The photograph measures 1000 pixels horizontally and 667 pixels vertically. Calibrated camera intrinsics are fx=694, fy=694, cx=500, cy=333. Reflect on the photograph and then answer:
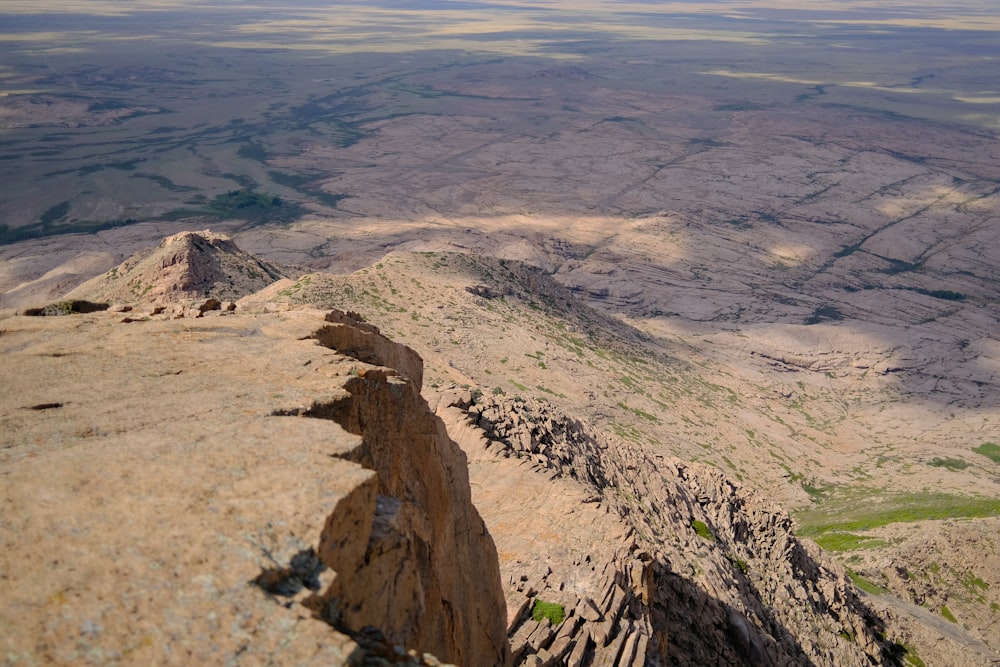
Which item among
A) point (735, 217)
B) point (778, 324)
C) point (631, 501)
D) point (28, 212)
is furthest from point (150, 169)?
point (631, 501)

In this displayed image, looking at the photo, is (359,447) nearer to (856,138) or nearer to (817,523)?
(817,523)

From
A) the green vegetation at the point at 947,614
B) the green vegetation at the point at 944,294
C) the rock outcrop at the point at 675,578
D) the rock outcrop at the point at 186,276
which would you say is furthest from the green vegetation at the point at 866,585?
the green vegetation at the point at 944,294

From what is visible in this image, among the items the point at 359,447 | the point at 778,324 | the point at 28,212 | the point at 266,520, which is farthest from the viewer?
the point at 28,212

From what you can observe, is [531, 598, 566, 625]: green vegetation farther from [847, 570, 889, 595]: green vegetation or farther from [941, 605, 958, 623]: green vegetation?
[941, 605, 958, 623]: green vegetation

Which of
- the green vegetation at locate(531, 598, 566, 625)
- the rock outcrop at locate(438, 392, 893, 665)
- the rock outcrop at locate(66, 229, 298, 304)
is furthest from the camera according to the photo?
the rock outcrop at locate(66, 229, 298, 304)

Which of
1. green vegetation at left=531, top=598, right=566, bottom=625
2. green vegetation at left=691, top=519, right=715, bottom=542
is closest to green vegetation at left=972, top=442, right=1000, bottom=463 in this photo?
green vegetation at left=691, top=519, right=715, bottom=542
